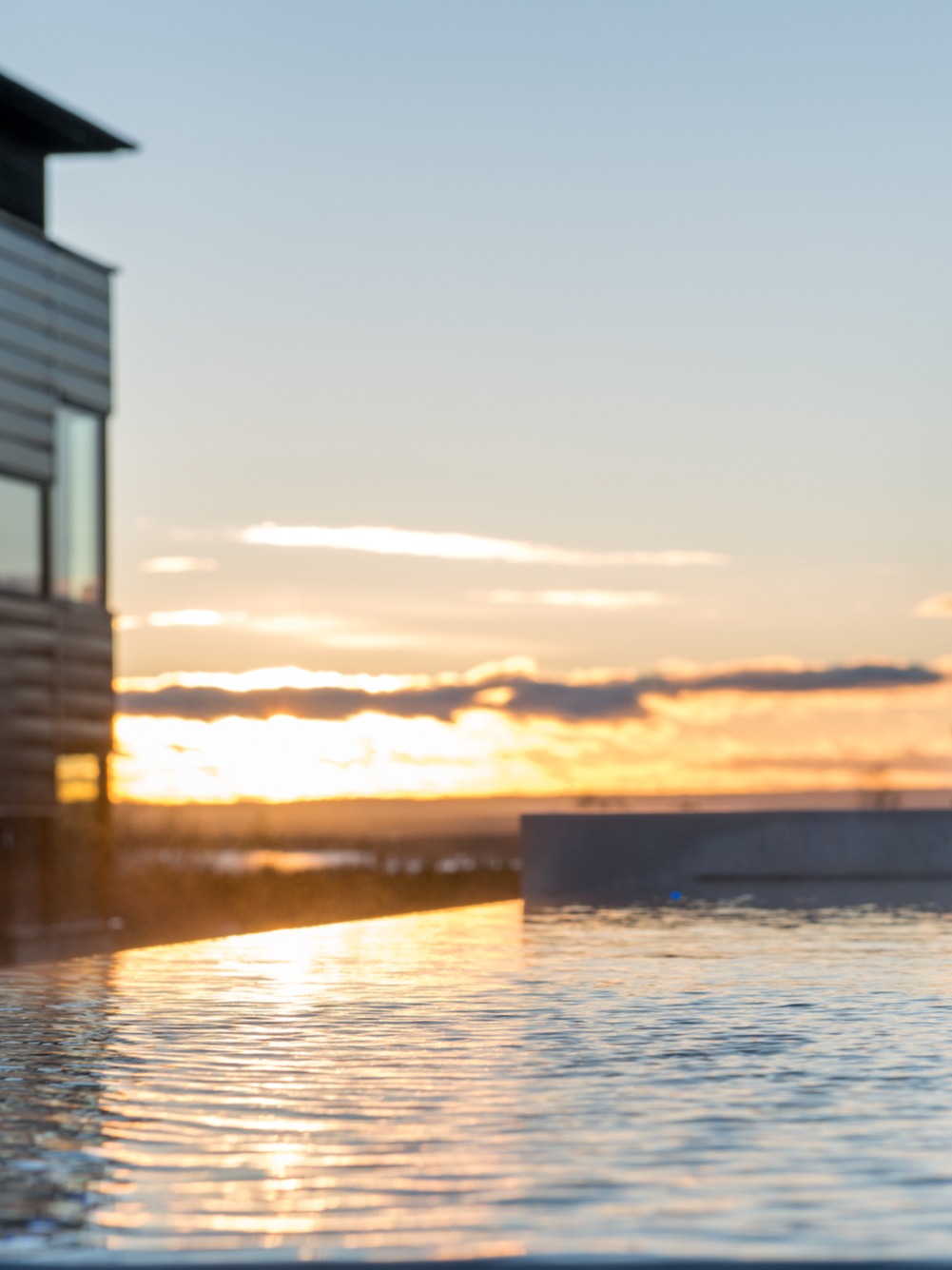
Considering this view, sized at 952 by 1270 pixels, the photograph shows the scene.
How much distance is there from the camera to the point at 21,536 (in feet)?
65.9

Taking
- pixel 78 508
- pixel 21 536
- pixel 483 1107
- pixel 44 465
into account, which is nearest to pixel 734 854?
pixel 78 508

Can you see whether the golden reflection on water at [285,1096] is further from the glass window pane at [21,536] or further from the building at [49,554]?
the glass window pane at [21,536]

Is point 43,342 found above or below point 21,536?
above

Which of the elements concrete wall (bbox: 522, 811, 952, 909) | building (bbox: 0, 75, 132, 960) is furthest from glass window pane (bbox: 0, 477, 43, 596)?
concrete wall (bbox: 522, 811, 952, 909)

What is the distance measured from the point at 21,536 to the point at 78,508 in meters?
1.20

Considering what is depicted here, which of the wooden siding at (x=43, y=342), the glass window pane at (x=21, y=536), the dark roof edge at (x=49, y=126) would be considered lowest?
the glass window pane at (x=21, y=536)

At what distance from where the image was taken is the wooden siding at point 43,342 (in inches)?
781

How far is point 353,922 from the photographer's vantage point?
16578 millimetres

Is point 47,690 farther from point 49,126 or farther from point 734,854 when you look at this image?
point 734,854

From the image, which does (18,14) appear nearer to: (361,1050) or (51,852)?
(51,852)

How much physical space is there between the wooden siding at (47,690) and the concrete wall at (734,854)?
4802 mm

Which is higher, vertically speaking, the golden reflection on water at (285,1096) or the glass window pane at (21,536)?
the glass window pane at (21,536)

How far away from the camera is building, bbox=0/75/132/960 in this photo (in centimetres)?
1988

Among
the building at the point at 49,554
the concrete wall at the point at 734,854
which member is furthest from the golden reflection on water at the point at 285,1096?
the building at the point at 49,554
